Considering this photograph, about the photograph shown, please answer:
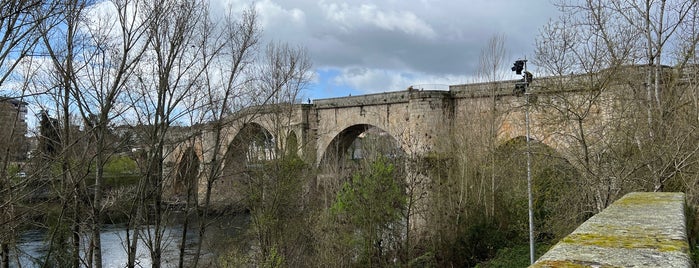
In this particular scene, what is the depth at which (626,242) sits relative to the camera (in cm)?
213

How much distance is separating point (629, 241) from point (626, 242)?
0.03m

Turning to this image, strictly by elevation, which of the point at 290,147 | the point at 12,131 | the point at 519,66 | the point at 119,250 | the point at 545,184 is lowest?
the point at 119,250

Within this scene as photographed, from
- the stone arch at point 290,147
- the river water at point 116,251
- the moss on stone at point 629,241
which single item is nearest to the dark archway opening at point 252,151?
the stone arch at point 290,147

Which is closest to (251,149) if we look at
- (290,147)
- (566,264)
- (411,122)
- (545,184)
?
(290,147)

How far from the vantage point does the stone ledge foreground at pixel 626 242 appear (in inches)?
71.0

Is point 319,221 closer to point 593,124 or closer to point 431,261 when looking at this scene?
point 431,261

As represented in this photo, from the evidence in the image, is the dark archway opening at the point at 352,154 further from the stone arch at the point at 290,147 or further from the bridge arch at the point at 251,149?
the bridge arch at the point at 251,149

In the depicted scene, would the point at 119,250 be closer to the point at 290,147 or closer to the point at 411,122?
the point at 290,147

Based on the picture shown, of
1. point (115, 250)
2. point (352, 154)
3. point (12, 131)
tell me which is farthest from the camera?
point (352, 154)

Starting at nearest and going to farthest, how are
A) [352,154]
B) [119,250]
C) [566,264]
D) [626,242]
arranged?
[566,264], [626,242], [119,250], [352,154]

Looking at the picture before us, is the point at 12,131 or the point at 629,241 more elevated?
the point at 12,131

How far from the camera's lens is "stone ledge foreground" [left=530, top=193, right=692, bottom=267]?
180 centimetres

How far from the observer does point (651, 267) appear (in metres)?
1.73

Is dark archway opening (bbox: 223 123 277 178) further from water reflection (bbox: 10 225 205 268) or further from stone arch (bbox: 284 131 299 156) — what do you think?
water reflection (bbox: 10 225 205 268)
